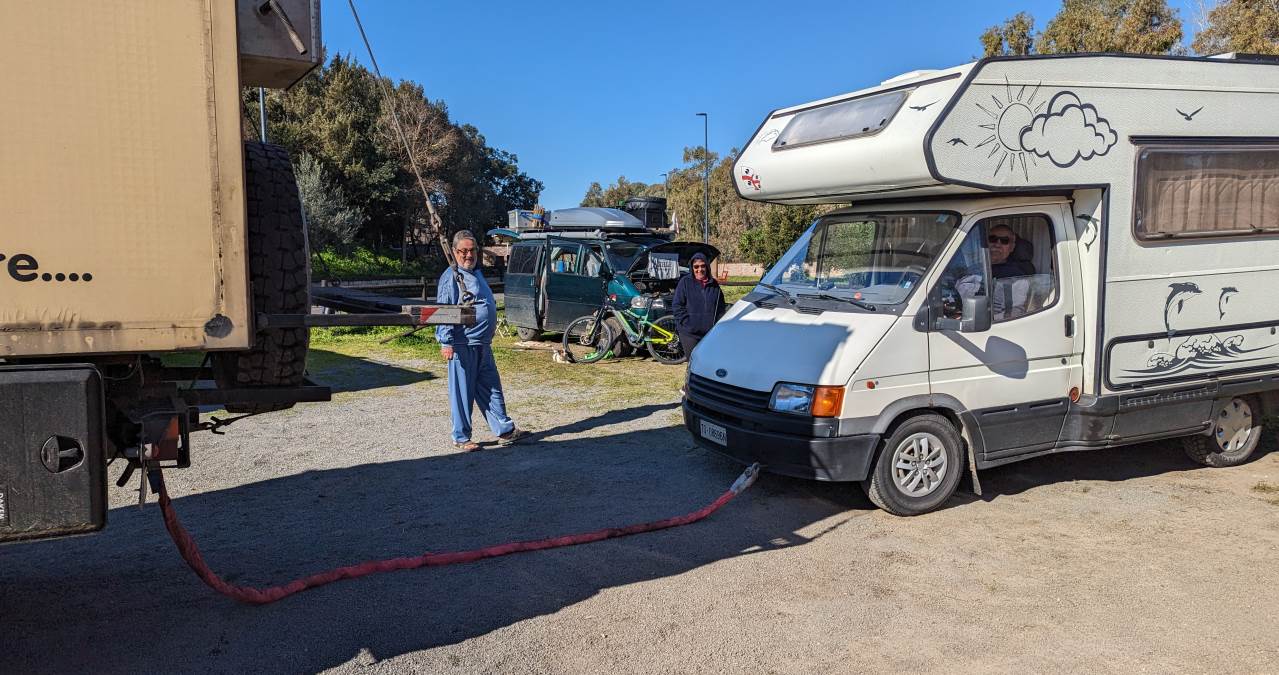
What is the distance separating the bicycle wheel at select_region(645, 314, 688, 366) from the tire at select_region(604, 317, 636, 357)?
1.83ft

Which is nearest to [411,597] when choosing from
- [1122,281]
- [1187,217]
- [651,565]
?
[651,565]

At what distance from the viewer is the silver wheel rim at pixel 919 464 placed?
215 inches

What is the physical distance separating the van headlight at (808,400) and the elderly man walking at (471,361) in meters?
2.87

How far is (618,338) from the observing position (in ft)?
42.9

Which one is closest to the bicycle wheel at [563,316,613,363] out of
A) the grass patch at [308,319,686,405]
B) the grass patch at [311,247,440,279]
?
the grass patch at [308,319,686,405]

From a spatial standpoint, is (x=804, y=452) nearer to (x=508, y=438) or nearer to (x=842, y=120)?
(x=842, y=120)

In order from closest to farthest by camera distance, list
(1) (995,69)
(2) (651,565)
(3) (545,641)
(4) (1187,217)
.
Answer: (3) (545,641)
(2) (651,565)
(1) (995,69)
(4) (1187,217)

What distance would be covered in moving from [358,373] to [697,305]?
18.2ft

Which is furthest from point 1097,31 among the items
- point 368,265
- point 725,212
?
point 368,265

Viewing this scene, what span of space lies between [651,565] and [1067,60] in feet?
14.0

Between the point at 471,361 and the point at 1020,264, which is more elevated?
the point at 1020,264

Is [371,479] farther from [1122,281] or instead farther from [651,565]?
[1122,281]

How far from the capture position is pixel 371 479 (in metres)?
6.60

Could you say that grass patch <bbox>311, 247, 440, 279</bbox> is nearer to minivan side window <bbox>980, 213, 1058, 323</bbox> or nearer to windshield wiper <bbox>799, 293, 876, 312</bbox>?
windshield wiper <bbox>799, 293, 876, 312</bbox>
